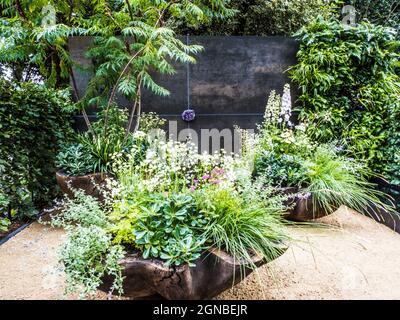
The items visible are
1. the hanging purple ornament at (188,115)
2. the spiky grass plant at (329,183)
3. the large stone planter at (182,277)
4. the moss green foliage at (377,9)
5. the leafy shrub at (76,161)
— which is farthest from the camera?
the moss green foliage at (377,9)

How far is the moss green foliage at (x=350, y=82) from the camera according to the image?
456 centimetres

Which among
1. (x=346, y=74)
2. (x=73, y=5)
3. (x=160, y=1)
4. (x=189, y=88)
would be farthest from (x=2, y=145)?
(x=346, y=74)

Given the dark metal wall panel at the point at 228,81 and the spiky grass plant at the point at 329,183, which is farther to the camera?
the dark metal wall panel at the point at 228,81

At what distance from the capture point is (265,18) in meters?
6.17

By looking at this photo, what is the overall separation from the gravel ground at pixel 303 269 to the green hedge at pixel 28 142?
1.47 feet

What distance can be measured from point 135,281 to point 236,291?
81 cm

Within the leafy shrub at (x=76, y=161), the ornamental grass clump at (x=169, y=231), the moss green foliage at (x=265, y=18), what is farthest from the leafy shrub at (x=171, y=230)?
the moss green foliage at (x=265, y=18)

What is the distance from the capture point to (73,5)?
13.5ft

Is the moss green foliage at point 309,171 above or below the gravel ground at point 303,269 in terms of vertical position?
above

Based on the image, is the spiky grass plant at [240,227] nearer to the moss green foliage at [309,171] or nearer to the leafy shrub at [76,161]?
the moss green foliage at [309,171]

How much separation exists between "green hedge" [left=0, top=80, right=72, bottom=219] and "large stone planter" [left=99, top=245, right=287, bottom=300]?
1.93m
